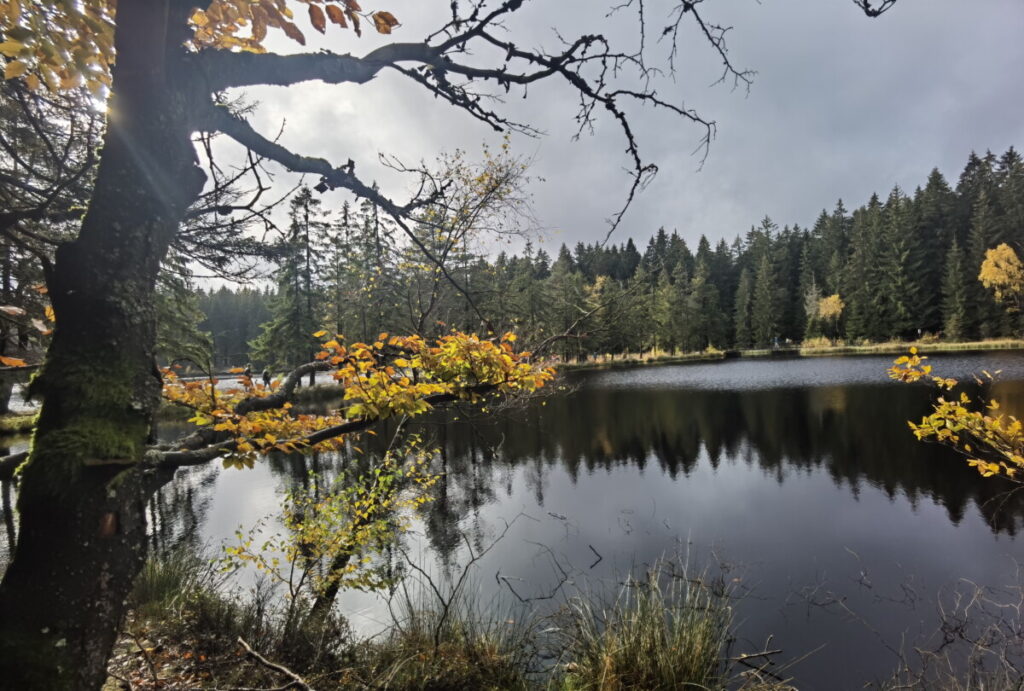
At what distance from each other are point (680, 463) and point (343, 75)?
46.2 feet

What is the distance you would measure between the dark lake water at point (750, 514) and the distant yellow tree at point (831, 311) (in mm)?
35312

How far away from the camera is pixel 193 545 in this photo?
8961 mm

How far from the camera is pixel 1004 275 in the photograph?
38.3 meters

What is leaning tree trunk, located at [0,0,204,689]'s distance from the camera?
1117 millimetres

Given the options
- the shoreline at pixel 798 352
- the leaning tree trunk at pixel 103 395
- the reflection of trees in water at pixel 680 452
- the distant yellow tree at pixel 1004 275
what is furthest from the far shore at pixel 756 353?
the leaning tree trunk at pixel 103 395

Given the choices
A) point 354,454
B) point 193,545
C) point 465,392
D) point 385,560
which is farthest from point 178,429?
point 465,392

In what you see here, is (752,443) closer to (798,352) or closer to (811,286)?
(798,352)

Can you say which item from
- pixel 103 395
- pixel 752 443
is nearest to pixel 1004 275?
pixel 752 443

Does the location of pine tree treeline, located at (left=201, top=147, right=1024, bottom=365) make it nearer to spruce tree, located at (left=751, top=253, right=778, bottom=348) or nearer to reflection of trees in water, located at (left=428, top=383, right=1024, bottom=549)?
spruce tree, located at (left=751, top=253, right=778, bottom=348)

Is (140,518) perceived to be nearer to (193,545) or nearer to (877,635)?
(877,635)

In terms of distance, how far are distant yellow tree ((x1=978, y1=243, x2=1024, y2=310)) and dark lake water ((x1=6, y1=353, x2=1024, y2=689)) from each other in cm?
2898

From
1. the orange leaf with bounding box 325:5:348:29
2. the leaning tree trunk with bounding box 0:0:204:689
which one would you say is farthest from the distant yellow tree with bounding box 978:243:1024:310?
the leaning tree trunk with bounding box 0:0:204:689

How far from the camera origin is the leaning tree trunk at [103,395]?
1.12 metres

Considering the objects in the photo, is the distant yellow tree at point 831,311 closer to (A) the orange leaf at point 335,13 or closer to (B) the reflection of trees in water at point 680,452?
(B) the reflection of trees in water at point 680,452
